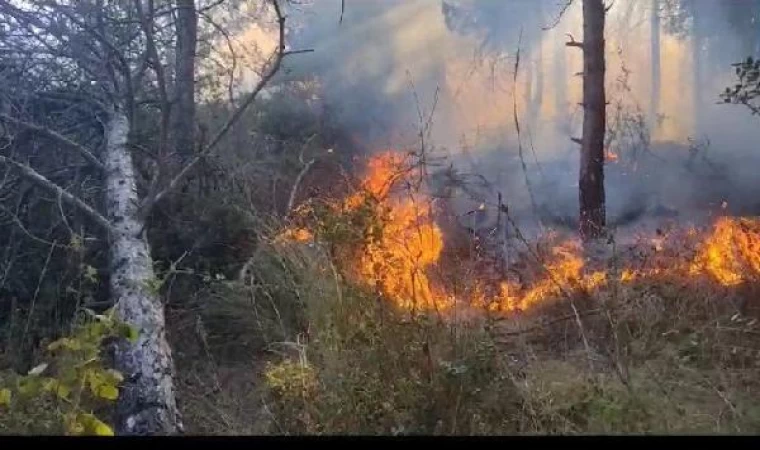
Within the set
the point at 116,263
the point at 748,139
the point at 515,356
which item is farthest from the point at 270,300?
the point at 748,139

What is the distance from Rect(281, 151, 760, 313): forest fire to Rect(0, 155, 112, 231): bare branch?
45 cm

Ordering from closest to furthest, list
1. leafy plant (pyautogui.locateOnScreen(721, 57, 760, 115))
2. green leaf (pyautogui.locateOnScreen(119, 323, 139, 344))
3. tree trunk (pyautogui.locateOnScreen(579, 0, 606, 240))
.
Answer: green leaf (pyautogui.locateOnScreen(119, 323, 139, 344))
leafy plant (pyautogui.locateOnScreen(721, 57, 760, 115))
tree trunk (pyautogui.locateOnScreen(579, 0, 606, 240))

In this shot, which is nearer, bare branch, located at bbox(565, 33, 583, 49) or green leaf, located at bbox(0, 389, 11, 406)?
green leaf, located at bbox(0, 389, 11, 406)

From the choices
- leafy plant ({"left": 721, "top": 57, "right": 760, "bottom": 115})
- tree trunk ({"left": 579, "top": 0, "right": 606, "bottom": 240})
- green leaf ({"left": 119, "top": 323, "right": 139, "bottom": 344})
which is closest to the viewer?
green leaf ({"left": 119, "top": 323, "right": 139, "bottom": 344})

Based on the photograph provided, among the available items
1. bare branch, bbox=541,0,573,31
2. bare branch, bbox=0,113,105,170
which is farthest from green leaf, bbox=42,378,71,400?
bare branch, bbox=541,0,573,31

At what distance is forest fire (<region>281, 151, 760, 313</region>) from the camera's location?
1.86 m

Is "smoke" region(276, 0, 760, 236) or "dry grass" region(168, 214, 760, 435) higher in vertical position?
"smoke" region(276, 0, 760, 236)

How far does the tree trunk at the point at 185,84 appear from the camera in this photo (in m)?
1.99

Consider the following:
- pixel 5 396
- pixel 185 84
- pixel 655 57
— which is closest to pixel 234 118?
pixel 185 84

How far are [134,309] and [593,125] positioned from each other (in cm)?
115

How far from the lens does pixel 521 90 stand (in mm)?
1942

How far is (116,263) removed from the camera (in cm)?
195

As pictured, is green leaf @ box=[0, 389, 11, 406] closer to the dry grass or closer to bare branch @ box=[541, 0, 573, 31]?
the dry grass

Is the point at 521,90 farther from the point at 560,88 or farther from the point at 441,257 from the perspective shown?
the point at 441,257
